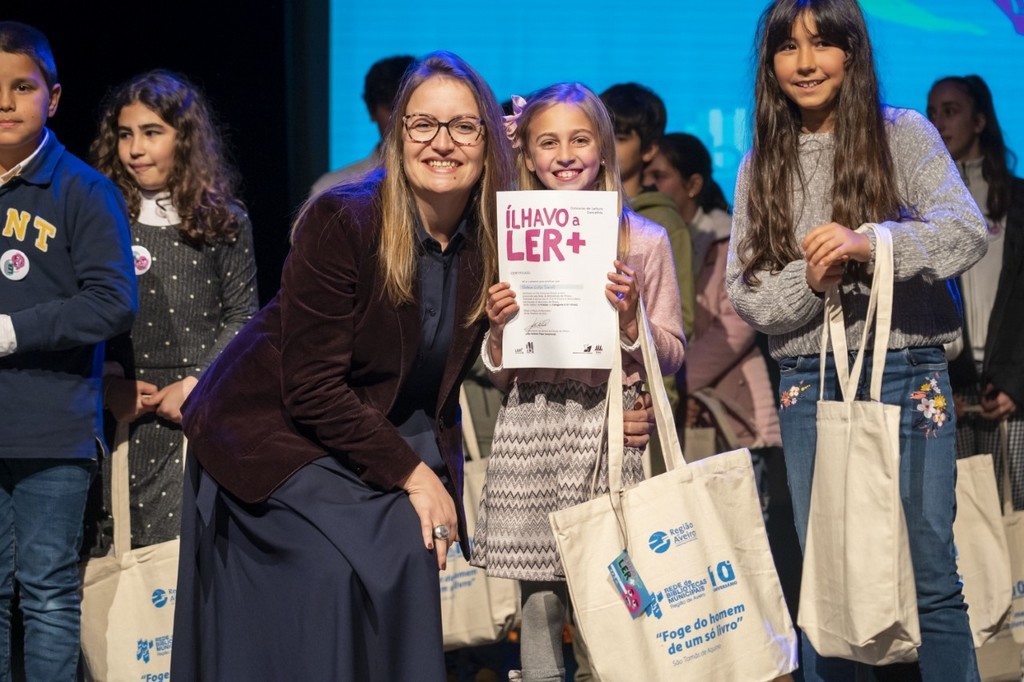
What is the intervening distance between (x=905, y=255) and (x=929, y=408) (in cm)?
36

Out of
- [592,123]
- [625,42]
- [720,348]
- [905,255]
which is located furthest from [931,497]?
[625,42]

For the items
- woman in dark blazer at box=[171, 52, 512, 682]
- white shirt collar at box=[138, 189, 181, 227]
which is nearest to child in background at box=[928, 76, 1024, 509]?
woman in dark blazer at box=[171, 52, 512, 682]

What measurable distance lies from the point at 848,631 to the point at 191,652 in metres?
1.42

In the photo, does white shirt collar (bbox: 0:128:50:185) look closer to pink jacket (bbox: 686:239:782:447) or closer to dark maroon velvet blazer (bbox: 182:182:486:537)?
dark maroon velvet blazer (bbox: 182:182:486:537)

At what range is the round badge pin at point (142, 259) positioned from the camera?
3.73 meters

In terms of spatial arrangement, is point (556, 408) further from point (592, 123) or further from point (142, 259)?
point (142, 259)

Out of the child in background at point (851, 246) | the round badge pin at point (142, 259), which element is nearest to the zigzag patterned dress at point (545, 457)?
the child in background at point (851, 246)

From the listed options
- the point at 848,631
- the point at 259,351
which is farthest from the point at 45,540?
the point at 848,631

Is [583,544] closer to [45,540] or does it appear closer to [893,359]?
[893,359]

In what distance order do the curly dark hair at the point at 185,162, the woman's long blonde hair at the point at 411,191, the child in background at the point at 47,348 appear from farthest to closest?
1. the curly dark hair at the point at 185,162
2. the child in background at the point at 47,348
3. the woman's long blonde hair at the point at 411,191

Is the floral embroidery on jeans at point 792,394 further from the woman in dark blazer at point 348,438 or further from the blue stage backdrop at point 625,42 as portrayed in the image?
the blue stage backdrop at point 625,42

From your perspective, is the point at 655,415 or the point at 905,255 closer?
the point at 905,255

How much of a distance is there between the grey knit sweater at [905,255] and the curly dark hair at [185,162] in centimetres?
170

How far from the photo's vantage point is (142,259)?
3.74 meters
